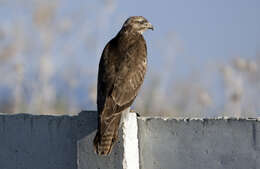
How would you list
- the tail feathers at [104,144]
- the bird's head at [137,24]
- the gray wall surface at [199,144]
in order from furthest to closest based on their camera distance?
1. the bird's head at [137,24]
2. the tail feathers at [104,144]
3. the gray wall surface at [199,144]

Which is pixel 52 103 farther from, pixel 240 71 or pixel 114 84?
pixel 114 84

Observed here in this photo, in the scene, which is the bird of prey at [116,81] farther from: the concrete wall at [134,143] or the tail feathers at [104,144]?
the concrete wall at [134,143]

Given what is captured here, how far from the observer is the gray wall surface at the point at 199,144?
5168mm

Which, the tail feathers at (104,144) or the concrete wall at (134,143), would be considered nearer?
the concrete wall at (134,143)

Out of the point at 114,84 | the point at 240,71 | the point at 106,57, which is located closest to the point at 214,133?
the point at 114,84

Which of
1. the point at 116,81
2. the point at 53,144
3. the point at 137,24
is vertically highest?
the point at 137,24

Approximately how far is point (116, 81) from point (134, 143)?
88 cm

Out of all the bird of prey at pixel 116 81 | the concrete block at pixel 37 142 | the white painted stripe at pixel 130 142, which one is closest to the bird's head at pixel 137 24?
the bird of prey at pixel 116 81

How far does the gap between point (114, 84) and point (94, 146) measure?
836 mm

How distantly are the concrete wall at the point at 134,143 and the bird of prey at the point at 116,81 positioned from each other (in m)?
0.11

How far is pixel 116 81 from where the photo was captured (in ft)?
21.2

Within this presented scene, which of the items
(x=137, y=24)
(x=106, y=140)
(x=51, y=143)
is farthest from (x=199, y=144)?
(x=137, y=24)

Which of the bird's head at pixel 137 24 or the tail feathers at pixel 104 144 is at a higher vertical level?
the bird's head at pixel 137 24

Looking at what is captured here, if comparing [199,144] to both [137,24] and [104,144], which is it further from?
[137,24]
